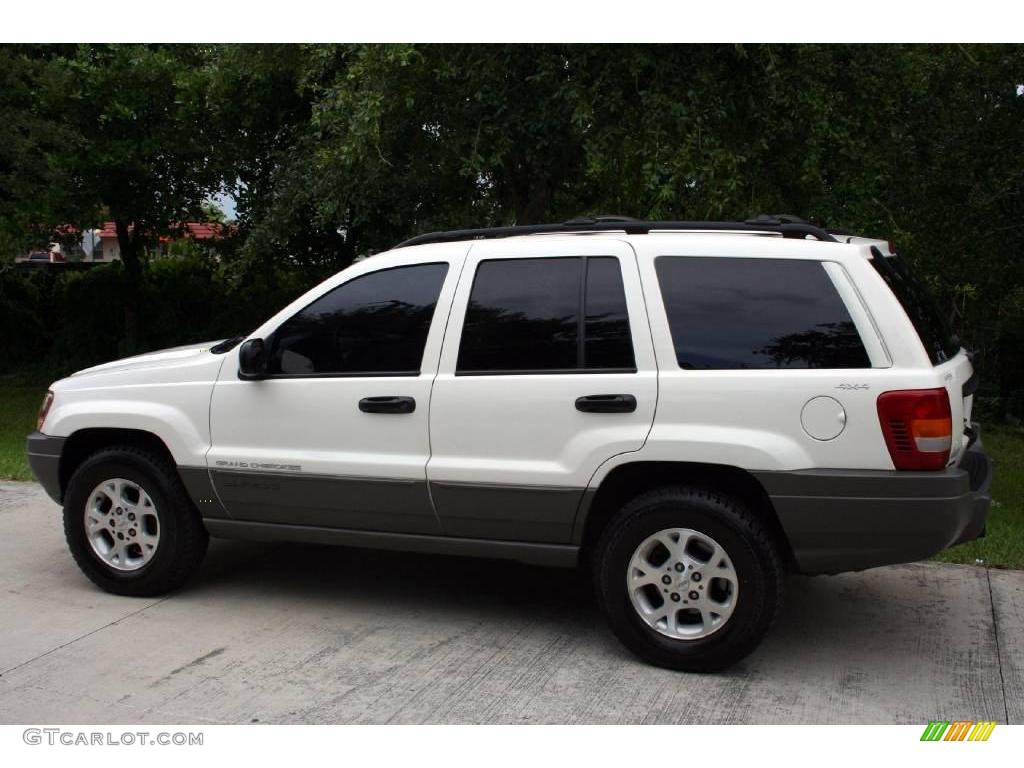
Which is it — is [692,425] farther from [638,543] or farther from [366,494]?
[366,494]

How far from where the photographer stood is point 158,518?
6102 millimetres

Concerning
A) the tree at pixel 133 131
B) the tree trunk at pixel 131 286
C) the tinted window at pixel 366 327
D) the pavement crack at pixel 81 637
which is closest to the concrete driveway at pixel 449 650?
the pavement crack at pixel 81 637

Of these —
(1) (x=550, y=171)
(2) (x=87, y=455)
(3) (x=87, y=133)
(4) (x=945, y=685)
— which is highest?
(3) (x=87, y=133)

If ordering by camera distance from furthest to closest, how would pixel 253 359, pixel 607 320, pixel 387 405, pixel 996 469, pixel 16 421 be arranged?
pixel 16 421 → pixel 996 469 → pixel 253 359 → pixel 387 405 → pixel 607 320

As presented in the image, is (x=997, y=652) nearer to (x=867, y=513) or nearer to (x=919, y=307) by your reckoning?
(x=867, y=513)

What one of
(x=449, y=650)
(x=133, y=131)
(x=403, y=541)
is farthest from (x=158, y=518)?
(x=133, y=131)

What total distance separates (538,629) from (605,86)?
5.10m

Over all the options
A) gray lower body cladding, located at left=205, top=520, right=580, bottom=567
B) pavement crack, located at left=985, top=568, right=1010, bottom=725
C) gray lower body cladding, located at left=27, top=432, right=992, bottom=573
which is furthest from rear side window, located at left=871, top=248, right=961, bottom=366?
gray lower body cladding, located at left=205, top=520, right=580, bottom=567

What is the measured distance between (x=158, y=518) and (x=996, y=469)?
8444mm

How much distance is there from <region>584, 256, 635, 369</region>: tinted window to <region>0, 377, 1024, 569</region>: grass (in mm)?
3010

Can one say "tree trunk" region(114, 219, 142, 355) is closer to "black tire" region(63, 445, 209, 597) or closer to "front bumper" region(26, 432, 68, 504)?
"front bumper" region(26, 432, 68, 504)

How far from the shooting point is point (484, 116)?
10.2 metres

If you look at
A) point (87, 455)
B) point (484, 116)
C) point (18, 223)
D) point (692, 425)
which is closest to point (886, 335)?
point (692, 425)
